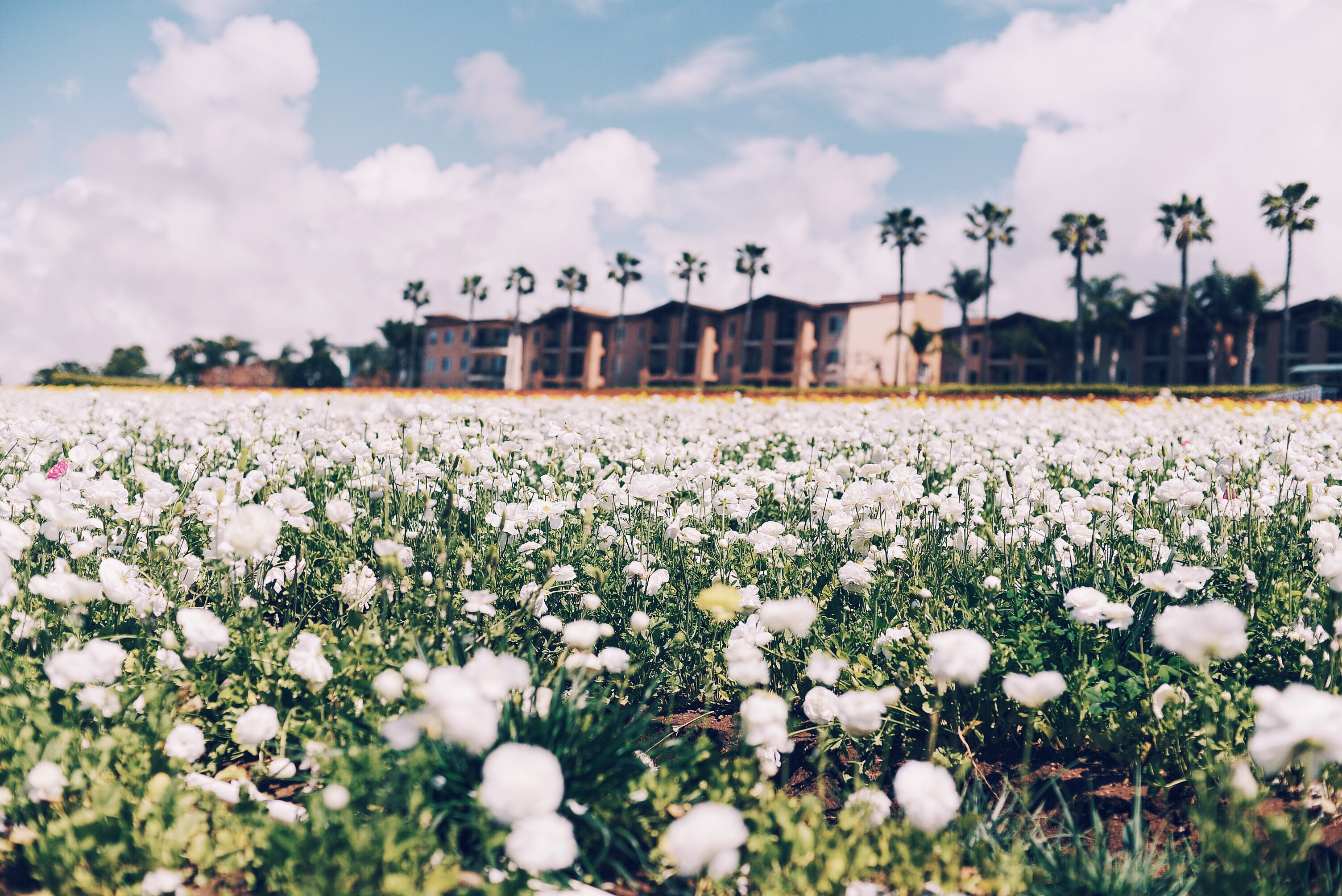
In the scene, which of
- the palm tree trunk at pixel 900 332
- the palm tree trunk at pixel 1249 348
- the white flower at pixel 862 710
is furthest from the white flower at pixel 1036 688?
the palm tree trunk at pixel 1249 348

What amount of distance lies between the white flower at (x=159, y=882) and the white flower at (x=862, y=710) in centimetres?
183

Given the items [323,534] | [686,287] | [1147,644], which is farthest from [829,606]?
[686,287]

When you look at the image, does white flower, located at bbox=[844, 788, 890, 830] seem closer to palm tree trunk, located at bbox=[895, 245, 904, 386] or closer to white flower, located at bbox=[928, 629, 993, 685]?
white flower, located at bbox=[928, 629, 993, 685]

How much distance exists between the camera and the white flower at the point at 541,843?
1.74 m

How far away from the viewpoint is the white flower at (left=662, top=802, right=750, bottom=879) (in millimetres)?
1766

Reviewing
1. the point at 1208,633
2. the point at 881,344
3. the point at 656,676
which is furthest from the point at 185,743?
the point at 881,344

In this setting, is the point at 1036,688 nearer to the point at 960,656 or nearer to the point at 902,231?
the point at 960,656

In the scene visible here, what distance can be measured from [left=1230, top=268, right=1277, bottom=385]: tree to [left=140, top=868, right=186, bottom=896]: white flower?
195 ft

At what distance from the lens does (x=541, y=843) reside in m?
1.77

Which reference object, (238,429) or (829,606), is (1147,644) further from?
(238,429)

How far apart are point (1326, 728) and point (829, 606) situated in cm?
235

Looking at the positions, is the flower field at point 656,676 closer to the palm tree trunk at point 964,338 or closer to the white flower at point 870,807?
the white flower at point 870,807

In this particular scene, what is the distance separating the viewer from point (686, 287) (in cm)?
5994

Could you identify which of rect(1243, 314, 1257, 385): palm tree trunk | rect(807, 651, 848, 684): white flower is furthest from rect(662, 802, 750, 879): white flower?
rect(1243, 314, 1257, 385): palm tree trunk
